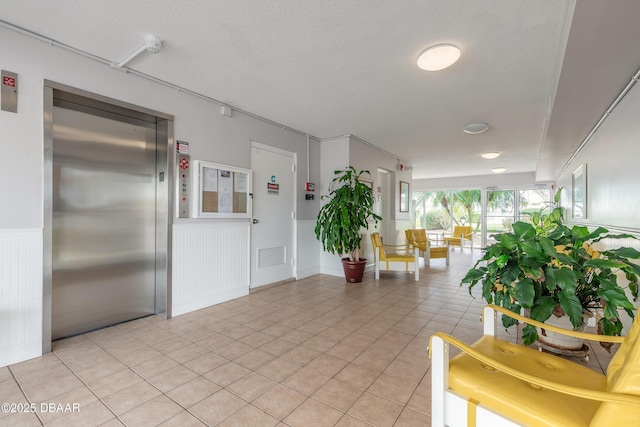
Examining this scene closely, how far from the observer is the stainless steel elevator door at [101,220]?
8.82 feet

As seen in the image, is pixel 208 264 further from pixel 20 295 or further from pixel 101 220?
pixel 20 295

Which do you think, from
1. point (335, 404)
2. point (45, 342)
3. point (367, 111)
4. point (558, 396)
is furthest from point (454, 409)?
point (367, 111)

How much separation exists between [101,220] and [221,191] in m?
1.30

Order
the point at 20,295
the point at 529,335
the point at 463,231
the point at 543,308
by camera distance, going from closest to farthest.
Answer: the point at 543,308
the point at 529,335
the point at 20,295
the point at 463,231

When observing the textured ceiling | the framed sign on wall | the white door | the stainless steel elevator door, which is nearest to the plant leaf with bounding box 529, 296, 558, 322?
the textured ceiling

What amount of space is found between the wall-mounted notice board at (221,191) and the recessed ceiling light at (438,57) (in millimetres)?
2584

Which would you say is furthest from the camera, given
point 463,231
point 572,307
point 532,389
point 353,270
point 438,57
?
point 463,231

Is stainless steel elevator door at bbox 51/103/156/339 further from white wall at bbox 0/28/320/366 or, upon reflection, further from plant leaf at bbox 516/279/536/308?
plant leaf at bbox 516/279/536/308

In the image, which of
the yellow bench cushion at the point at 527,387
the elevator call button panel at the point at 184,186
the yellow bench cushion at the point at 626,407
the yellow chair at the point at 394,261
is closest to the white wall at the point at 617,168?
the yellow bench cushion at the point at 527,387

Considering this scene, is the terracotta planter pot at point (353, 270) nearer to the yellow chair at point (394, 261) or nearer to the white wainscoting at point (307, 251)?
the yellow chair at point (394, 261)

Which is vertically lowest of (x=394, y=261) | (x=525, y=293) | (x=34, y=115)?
(x=394, y=261)

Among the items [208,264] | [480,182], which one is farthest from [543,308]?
[480,182]

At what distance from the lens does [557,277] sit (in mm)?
1699

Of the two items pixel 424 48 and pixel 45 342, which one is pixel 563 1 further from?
pixel 45 342
